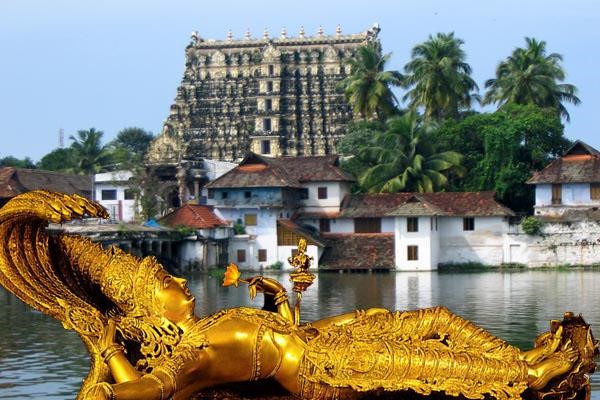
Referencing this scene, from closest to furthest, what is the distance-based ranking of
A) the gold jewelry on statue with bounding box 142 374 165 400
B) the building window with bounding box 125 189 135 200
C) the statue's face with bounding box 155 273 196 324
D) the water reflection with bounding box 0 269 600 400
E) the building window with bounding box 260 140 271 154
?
the gold jewelry on statue with bounding box 142 374 165 400 → the statue's face with bounding box 155 273 196 324 → the water reflection with bounding box 0 269 600 400 → the building window with bounding box 125 189 135 200 → the building window with bounding box 260 140 271 154

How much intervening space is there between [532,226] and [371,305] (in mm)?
19001

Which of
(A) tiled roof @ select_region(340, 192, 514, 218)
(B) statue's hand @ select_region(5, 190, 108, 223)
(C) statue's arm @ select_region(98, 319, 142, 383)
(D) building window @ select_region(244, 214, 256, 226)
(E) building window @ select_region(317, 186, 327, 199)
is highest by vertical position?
(E) building window @ select_region(317, 186, 327, 199)

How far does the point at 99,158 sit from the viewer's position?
6500cm

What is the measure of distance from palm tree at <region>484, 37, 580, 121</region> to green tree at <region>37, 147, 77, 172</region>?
29.0 m

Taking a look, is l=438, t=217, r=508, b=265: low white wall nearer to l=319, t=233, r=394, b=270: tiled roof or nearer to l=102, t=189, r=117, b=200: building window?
l=319, t=233, r=394, b=270: tiled roof

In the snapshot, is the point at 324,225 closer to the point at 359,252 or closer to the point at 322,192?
the point at 322,192

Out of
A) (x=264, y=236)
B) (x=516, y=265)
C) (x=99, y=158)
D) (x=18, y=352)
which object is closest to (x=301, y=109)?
(x=99, y=158)

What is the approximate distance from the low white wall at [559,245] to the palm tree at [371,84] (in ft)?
38.4

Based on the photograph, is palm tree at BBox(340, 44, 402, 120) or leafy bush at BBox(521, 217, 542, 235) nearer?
leafy bush at BBox(521, 217, 542, 235)

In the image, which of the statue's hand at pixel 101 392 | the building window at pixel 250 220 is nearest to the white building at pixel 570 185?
the building window at pixel 250 220

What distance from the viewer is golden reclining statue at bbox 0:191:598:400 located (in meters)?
5.20

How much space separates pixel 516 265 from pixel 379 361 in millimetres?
39923

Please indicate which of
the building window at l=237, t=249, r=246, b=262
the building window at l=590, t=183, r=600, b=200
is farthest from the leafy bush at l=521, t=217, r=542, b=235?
the building window at l=237, t=249, r=246, b=262

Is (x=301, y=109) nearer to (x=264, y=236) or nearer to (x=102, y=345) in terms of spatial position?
(x=264, y=236)
